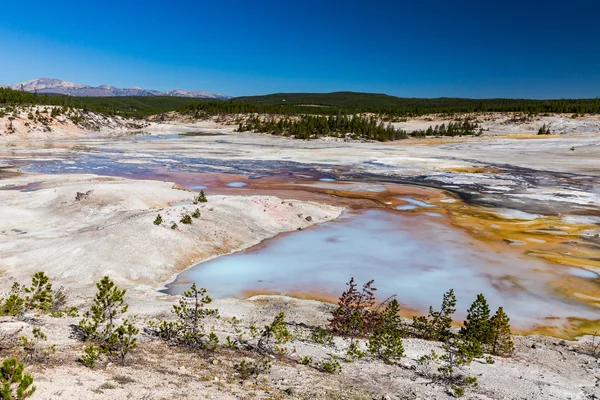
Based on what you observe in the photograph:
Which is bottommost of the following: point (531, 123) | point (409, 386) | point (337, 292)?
point (337, 292)

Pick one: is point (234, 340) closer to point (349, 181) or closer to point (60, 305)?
point (60, 305)

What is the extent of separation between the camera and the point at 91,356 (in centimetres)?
514

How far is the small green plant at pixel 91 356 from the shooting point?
5148 millimetres

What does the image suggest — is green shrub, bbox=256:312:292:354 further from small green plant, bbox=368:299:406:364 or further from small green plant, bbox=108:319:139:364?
small green plant, bbox=108:319:139:364

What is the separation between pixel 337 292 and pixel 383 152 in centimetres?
3670

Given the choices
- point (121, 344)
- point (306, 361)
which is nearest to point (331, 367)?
point (306, 361)

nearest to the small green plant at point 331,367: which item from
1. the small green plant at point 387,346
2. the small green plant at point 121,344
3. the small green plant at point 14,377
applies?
the small green plant at point 387,346

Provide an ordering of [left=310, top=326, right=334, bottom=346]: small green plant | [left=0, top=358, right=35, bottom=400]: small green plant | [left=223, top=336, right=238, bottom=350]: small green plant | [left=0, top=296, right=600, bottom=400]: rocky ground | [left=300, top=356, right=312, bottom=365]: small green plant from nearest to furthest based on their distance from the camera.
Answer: [left=0, top=358, right=35, bottom=400]: small green plant → [left=0, top=296, right=600, bottom=400]: rocky ground → [left=300, top=356, right=312, bottom=365]: small green plant → [left=223, top=336, right=238, bottom=350]: small green plant → [left=310, top=326, right=334, bottom=346]: small green plant

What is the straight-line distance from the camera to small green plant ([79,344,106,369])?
16.9ft

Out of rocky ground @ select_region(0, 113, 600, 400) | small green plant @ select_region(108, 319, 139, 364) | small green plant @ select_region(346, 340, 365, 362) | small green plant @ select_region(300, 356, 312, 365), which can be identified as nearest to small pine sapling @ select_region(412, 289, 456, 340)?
rocky ground @ select_region(0, 113, 600, 400)

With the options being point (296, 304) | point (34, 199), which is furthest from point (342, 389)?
point (34, 199)

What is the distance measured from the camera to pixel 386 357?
272 inches

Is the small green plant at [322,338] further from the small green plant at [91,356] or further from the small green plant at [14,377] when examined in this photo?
the small green plant at [14,377]

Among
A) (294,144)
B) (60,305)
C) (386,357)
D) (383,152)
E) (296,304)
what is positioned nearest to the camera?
(386,357)
